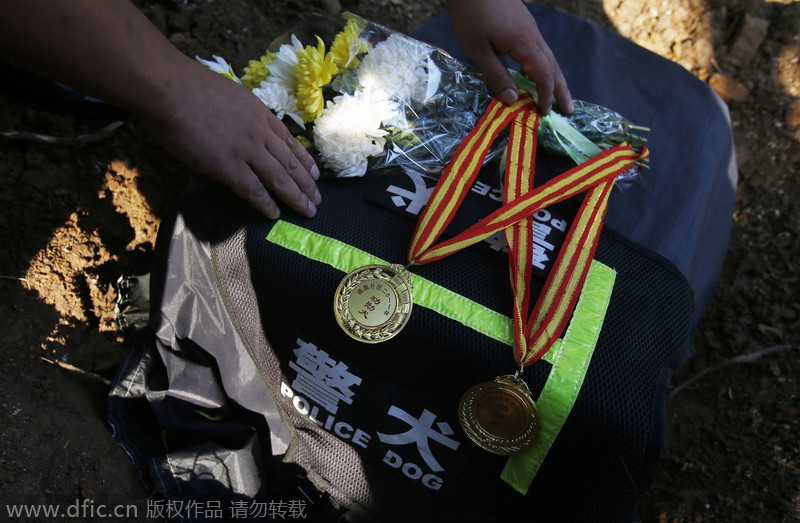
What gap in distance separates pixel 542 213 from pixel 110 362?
47.3 inches

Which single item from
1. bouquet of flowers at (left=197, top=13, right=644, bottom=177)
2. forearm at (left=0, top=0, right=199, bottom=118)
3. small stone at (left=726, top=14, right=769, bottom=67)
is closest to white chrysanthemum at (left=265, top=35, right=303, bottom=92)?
bouquet of flowers at (left=197, top=13, right=644, bottom=177)

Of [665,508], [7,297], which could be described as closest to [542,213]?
[665,508]

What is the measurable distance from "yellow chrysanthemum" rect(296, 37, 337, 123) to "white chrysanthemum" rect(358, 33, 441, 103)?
0.29ft

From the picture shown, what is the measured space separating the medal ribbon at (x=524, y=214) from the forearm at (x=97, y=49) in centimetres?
57

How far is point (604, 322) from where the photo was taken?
105cm

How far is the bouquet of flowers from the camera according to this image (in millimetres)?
1188

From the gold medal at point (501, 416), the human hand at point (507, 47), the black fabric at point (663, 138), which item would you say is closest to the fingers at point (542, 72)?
the human hand at point (507, 47)

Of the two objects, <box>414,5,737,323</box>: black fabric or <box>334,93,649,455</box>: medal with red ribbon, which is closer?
<box>334,93,649,455</box>: medal with red ribbon

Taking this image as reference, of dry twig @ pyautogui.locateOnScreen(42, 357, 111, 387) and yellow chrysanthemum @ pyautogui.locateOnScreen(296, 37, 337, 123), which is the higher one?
yellow chrysanthemum @ pyautogui.locateOnScreen(296, 37, 337, 123)

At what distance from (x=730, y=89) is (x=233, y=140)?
2.08 meters

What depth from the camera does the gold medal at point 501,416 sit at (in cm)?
97

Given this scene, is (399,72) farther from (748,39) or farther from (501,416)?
(748,39)

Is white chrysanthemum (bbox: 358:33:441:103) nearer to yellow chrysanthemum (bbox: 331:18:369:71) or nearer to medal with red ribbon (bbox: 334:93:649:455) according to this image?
yellow chrysanthemum (bbox: 331:18:369:71)

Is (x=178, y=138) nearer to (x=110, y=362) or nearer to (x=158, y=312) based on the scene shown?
(x=158, y=312)
